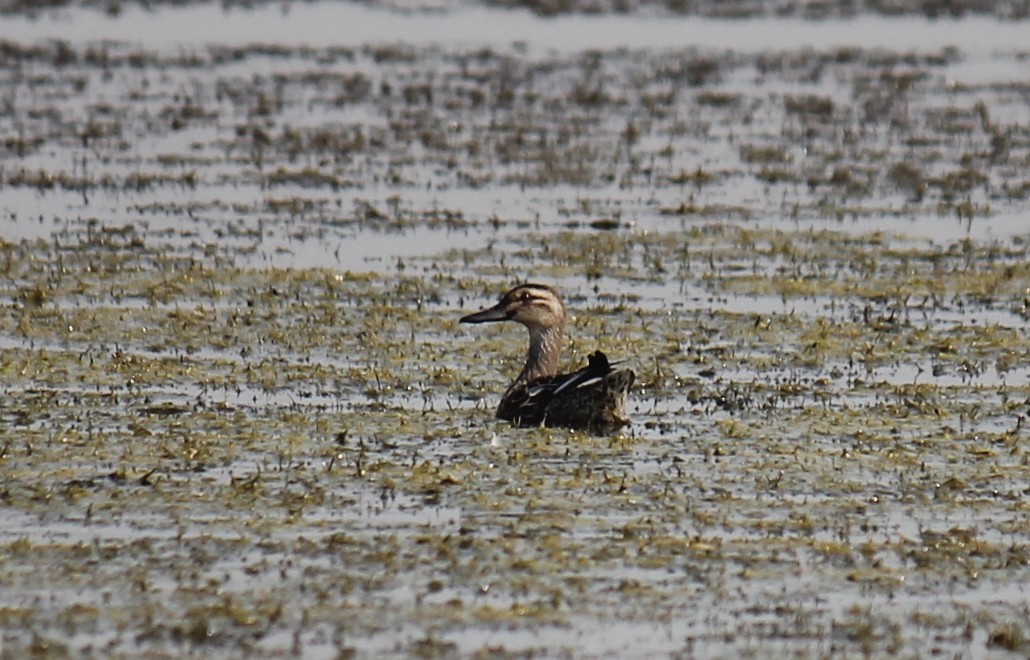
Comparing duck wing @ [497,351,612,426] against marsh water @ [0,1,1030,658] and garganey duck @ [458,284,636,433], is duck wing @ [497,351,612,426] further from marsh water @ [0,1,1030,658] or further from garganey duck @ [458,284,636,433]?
Result: marsh water @ [0,1,1030,658]

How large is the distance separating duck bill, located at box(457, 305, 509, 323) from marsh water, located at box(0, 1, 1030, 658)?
0.38m

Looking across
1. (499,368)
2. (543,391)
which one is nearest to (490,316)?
(499,368)

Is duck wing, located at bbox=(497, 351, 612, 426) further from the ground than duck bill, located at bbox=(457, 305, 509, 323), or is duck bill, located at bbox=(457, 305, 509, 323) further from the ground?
duck bill, located at bbox=(457, 305, 509, 323)

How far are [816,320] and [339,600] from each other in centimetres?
757

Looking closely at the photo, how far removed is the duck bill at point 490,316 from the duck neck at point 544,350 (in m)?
0.24

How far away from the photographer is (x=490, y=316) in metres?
13.7

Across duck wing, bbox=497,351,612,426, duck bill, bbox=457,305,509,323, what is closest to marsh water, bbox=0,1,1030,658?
duck wing, bbox=497,351,612,426

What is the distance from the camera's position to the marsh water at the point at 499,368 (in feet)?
28.2

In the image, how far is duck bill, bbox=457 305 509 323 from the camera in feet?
44.8

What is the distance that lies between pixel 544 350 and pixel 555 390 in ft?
4.07

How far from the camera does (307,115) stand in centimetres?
2697

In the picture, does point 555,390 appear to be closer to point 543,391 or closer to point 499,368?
point 543,391

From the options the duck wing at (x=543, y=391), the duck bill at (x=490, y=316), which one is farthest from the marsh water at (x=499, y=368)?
the duck bill at (x=490, y=316)

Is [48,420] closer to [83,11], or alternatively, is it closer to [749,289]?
[749,289]
